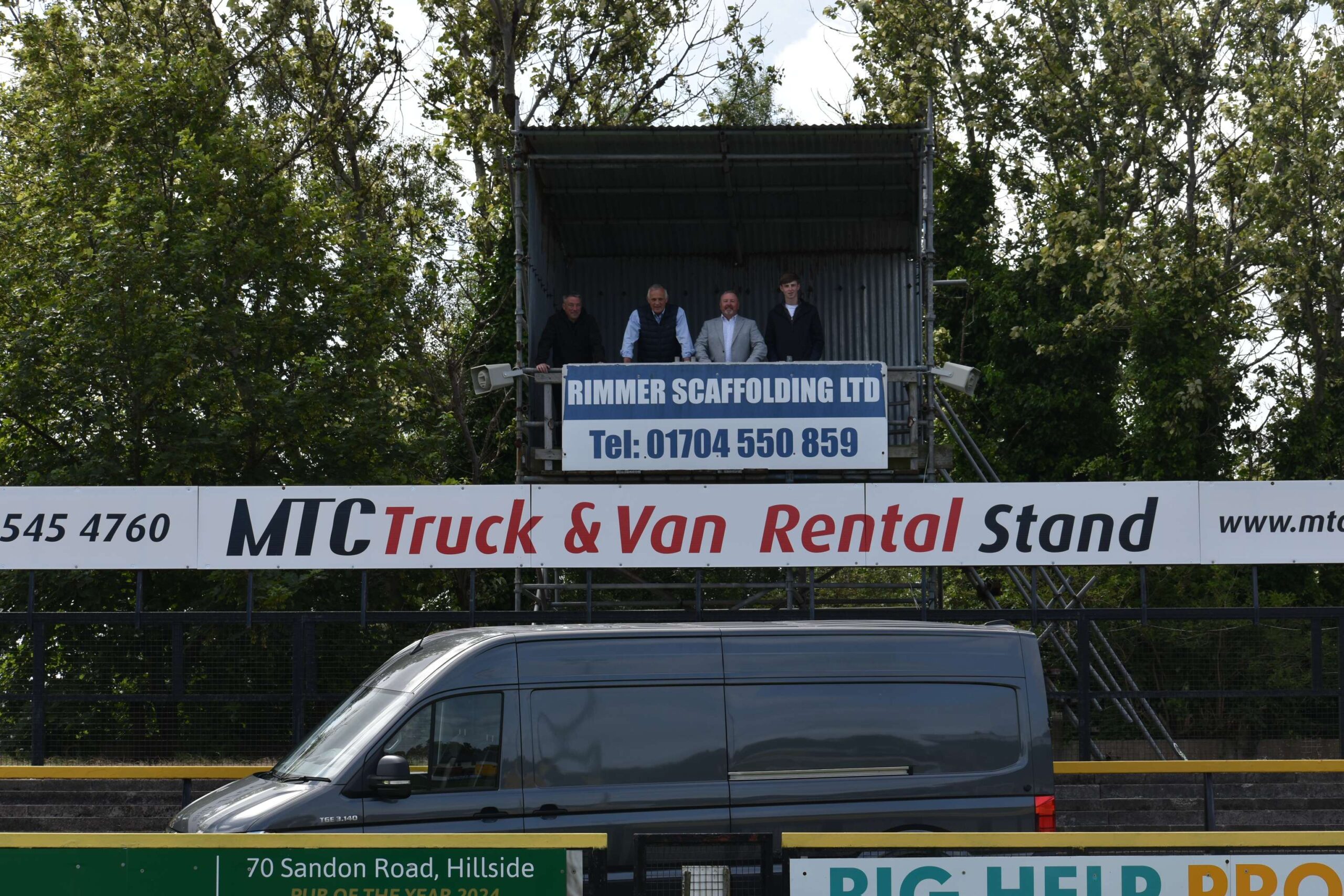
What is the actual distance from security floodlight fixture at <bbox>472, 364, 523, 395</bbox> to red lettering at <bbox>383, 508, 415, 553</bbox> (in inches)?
122

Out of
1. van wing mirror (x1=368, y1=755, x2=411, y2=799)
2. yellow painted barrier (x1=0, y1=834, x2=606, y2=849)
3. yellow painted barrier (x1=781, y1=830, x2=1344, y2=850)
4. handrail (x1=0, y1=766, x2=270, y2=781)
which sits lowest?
handrail (x1=0, y1=766, x2=270, y2=781)

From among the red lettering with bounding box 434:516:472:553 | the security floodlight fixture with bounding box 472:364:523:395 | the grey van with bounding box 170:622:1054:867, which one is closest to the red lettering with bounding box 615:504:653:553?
the red lettering with bounding box 434:516:472:553

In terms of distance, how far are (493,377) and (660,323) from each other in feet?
6.41

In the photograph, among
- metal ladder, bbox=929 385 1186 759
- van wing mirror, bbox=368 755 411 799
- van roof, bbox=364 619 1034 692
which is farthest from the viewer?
metal ladder, bbox=929 385 1186 759

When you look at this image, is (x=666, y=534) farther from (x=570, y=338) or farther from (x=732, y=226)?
(x=732, y=226)

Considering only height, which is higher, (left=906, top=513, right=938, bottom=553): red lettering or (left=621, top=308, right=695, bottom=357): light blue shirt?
(left=621, top=308, right=695, bottom=357): light blue shirt

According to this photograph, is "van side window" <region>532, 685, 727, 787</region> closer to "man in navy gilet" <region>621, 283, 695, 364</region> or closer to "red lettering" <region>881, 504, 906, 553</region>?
"red lettering" <region>881, 504, 906, 553</region>

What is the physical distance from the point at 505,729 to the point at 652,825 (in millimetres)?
919

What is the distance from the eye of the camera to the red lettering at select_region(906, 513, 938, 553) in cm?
1266

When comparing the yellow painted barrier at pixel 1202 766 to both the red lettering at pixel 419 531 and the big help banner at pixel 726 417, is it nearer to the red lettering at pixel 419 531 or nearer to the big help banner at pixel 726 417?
the big help banner at pixel 726 417

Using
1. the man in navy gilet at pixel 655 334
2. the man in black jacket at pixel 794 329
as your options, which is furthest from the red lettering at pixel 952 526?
the man in navy gilet at pixel 655 334

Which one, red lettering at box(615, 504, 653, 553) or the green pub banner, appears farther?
red lettering at box(615, 504, 653, 553)

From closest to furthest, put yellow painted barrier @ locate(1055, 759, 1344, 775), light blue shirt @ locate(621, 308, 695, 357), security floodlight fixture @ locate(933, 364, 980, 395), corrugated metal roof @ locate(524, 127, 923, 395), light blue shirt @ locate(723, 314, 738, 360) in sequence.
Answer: yellow painted barrier @ locate(1055, 759, 1344, 775) < security floodlight fixture @ locate(933, 364, 980, 395) < light blue shirt @ locate(723, 314, 738, 360) < light blue shirt @ locate(621, 308, 695, 357) < corrugated metal roof @ locate(524, 127, 923, 395)

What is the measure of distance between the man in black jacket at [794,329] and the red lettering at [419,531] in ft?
15.4
